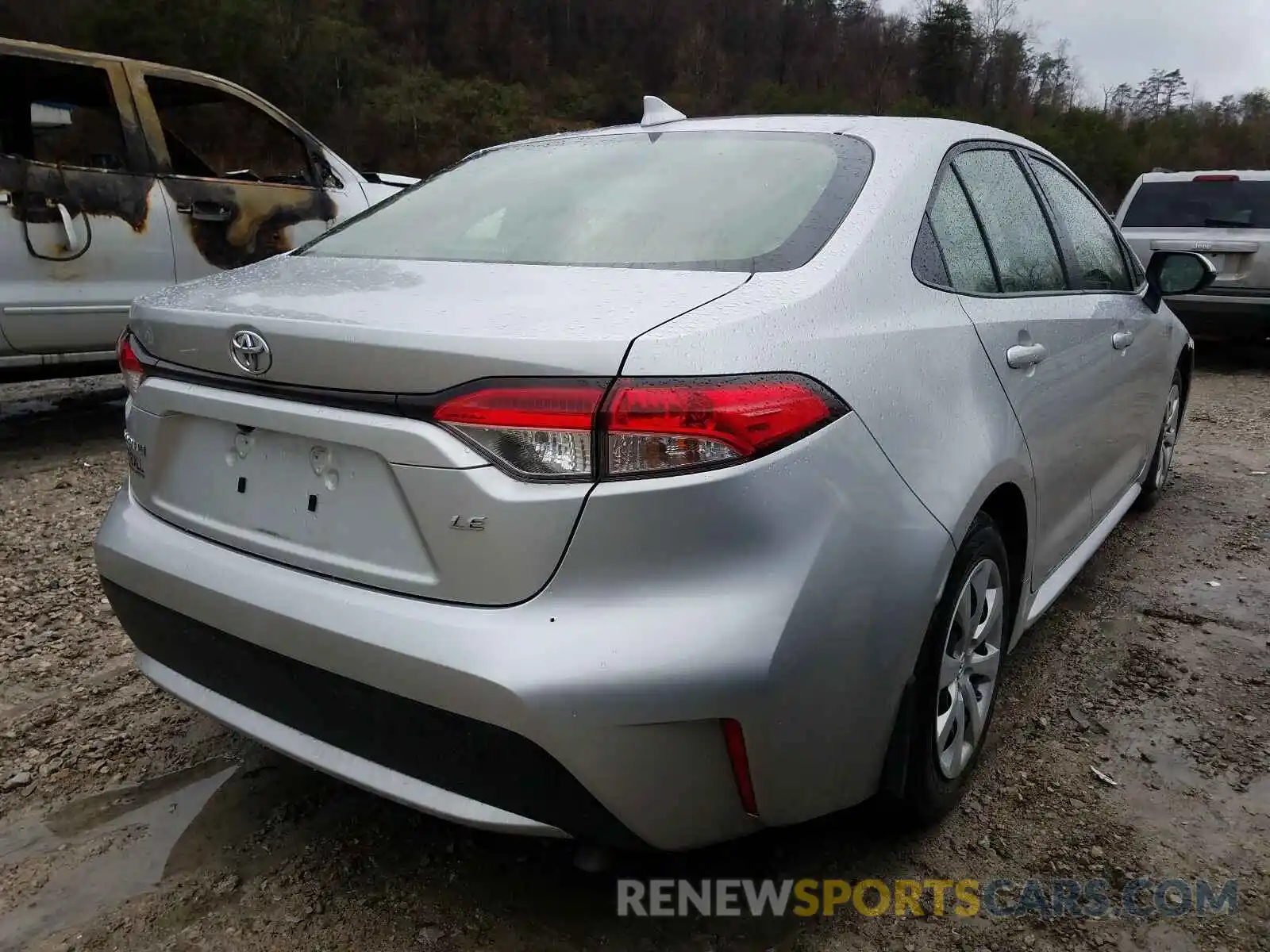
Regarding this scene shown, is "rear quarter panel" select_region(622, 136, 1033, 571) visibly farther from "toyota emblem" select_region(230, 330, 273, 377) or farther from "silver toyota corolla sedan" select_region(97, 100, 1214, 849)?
"toyota emblem" select_region(230, 330, 273, 377)

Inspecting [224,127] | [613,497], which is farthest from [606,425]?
[224,127]

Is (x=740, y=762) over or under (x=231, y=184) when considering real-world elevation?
under

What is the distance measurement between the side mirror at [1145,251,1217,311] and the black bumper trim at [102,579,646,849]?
3.13m

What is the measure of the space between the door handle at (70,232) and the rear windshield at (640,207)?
9.13ft

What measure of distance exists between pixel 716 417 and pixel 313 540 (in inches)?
28.2

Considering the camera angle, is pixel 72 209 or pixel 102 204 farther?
pixel 102 204

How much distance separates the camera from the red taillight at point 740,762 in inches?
58.4

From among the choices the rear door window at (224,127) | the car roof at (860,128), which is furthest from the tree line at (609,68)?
the car roof at (860,128)

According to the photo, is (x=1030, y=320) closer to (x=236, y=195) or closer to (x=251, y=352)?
(x=251, y=352)

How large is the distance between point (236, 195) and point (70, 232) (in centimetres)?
87

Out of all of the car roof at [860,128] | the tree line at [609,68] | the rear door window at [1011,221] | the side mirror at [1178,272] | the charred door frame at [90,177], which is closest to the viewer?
the car roof at [860,128]

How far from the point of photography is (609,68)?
196ft

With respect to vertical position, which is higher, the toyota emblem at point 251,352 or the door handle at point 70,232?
the toyota emblem at point 251,352

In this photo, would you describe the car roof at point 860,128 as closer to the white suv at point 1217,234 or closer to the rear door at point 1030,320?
the rear door at point 1030,320
